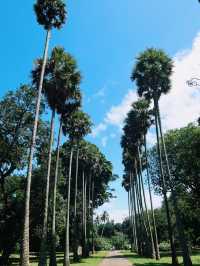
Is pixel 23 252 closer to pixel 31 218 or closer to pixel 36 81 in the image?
pixel 36 81

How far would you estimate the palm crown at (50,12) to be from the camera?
22.8 metres

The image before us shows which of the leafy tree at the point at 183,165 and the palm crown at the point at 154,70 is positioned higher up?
the palm crown at the point at 154,70

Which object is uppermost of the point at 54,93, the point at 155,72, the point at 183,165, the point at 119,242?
the point at 155,72

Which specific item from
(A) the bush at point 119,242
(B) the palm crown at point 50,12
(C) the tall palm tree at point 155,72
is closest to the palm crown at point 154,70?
(C) the tall palm tree at point 155,72

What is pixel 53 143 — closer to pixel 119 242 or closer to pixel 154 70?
pixel 154 70

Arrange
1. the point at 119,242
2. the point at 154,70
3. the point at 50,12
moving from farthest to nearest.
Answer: the point at 119,242 < the point at 154,70 < the point at 50,12

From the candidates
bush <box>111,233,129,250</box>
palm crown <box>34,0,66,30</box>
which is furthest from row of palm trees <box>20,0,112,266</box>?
bush <box>111,233,129,250</box>

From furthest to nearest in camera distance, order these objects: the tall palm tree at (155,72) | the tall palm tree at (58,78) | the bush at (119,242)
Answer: the bush at (119,242)
the tall palm tree at (155,72)
the tall palm tree at (58,78)

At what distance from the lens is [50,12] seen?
23188 mm

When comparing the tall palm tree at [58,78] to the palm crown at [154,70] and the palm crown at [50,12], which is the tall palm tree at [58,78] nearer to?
the palm crown at [50,12]

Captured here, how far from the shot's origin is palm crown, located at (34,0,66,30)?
74.9 feet

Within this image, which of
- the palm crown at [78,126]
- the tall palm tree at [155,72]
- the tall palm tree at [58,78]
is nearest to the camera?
the tall palm tree at [58,78]

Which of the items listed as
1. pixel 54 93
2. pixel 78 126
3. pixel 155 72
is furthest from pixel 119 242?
pixel 54 93

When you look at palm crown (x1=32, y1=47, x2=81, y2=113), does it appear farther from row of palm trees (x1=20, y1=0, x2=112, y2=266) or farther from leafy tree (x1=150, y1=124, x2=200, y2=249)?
leafy tree (x1=150, y1=124, x2=200, y2=249)
